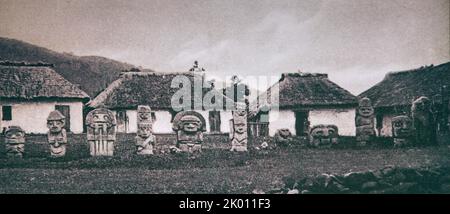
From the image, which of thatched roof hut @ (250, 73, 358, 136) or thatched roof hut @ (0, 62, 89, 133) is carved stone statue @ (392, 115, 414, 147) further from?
thatched roof hut @ (0, 62, 89, 133)

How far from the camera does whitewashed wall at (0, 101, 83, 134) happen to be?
591 inches

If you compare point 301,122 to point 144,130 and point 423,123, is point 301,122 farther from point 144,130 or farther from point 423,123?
point 144,130

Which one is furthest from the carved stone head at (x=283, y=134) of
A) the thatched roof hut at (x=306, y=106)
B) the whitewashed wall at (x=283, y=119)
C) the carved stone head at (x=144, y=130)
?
the carved stone head at (x=144, y=130)

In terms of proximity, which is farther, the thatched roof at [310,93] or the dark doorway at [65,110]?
the thatched roof at [310,93]

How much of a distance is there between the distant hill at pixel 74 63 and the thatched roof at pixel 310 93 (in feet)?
23.5

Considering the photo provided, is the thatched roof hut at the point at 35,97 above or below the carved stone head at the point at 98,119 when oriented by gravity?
above

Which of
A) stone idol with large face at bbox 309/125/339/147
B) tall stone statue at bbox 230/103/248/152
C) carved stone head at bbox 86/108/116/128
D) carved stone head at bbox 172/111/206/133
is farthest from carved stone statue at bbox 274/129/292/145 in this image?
carved stone head at bbox 86/108/116/128

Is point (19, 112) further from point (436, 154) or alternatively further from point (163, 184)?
point (436, 154)

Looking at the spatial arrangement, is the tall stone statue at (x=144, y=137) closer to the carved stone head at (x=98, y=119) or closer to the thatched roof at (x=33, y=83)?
the carved stone head at (x=98, y=119)

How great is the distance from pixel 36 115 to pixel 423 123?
13919 millimetres

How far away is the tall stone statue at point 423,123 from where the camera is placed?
14312 mm

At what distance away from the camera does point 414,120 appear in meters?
14.5
